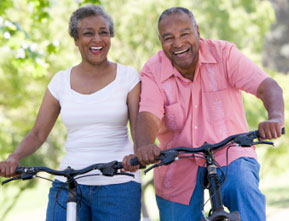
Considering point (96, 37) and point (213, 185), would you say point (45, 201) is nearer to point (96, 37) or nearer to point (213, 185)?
point (96, 37)

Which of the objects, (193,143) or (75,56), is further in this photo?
(75,56)

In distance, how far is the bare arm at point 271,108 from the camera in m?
2.90

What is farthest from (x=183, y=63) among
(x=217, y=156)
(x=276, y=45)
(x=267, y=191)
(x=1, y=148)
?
(x=276, y=45)

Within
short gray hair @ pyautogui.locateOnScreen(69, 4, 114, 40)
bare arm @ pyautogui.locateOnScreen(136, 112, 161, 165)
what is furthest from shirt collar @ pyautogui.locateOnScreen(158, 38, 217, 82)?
short gray hair @ pyautogui.locateOnScreen(69, 4, 114, 40)

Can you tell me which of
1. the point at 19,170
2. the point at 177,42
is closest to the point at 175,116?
the point at 177,42

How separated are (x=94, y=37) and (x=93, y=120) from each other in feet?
1.89

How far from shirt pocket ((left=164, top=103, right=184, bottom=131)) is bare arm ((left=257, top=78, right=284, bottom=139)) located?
1.71 ft

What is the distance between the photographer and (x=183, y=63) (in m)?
3.67

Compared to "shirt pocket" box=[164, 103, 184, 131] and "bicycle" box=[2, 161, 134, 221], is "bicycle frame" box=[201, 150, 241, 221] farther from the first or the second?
"shirt pocket" box=[164, 103, 184, 131]

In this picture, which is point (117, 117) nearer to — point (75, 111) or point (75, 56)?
point (75, 111)

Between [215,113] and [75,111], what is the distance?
3.00 feet

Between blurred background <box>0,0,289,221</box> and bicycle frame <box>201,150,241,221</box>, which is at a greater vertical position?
blurred background <box>0,0,289,221</box>

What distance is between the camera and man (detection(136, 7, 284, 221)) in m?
3.52

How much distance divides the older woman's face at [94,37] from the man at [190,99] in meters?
0.33
